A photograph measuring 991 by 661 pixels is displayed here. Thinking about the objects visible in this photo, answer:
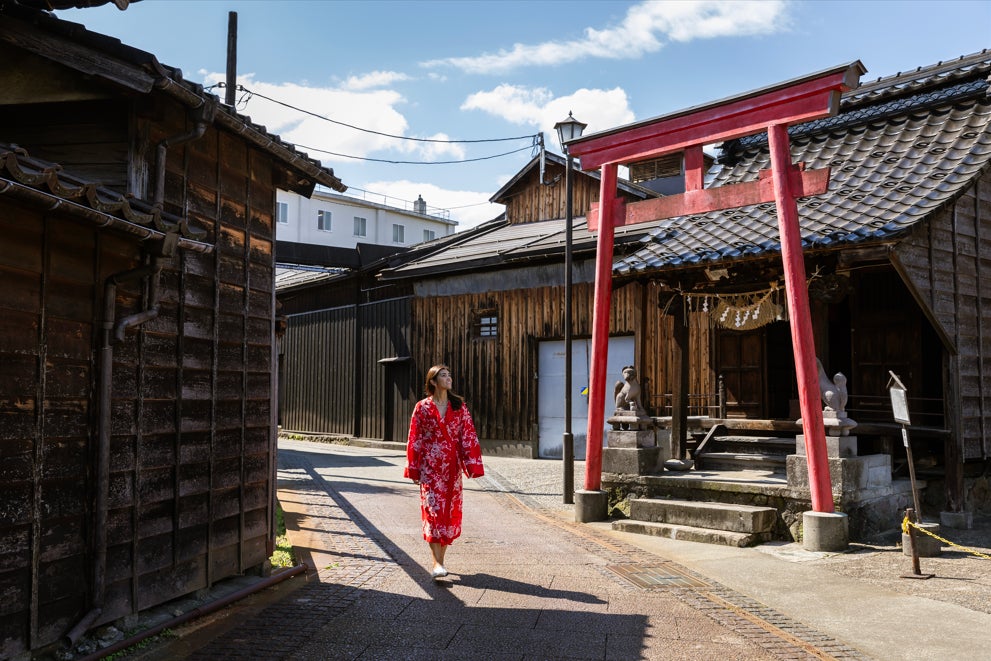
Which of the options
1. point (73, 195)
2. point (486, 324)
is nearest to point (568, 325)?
point (486, 324)

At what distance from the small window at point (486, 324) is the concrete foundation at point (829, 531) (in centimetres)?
1157

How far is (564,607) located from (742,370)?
7.57 meters

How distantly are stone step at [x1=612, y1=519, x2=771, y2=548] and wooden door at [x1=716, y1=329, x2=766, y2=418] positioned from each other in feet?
11.4

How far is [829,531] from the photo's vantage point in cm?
895

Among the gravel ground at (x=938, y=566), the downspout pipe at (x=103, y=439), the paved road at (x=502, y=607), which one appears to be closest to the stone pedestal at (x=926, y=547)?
the gravel ground at (x=938, y=566)

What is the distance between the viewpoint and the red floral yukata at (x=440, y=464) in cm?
778

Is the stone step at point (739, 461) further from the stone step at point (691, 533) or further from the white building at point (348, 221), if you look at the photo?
the white building at point (348, 221)

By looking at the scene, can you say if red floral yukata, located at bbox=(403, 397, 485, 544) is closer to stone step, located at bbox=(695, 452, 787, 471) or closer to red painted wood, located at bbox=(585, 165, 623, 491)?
red painted wood, located at bbox=(585, 165, 623, 491)

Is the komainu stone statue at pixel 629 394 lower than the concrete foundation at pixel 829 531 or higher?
higher

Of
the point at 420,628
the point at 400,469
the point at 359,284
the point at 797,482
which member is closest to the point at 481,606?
the point at 420,628

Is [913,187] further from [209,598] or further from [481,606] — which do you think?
[209,598]

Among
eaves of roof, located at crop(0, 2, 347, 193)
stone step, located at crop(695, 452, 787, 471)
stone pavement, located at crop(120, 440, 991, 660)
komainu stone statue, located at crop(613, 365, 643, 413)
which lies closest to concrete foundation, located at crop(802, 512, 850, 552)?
stone pavement, located at crop(120, 440, 991, 660)

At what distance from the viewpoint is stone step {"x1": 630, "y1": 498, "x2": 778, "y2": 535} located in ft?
31.9

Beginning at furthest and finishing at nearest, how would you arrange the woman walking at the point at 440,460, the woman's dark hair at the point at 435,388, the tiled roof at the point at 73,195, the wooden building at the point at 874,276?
the wooden building at the point at 874,276 < the woman's dark hair at the point at 435,388 < the woman walking at the point at 440,460 < the tiled roof at the point at 73,195
